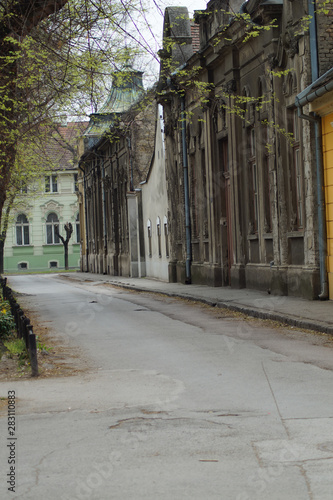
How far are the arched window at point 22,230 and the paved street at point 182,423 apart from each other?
208ft

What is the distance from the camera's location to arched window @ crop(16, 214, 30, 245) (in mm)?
74419

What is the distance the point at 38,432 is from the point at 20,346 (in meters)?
5.01

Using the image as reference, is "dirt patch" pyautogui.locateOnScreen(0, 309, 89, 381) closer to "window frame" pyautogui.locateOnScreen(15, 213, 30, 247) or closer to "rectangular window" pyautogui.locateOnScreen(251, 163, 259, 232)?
"rectangular window" pyautogui.locateOnScreen(251, 163, 259, 232)

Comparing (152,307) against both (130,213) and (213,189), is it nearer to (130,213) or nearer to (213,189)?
(213,189)

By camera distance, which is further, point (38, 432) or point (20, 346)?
point (20, 346)

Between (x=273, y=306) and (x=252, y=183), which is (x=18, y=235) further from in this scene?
(x=273, y=306)

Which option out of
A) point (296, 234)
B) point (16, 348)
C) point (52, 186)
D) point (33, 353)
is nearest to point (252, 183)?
point (296, 234)

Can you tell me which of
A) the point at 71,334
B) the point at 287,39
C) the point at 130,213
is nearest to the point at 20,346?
the point at 71,334

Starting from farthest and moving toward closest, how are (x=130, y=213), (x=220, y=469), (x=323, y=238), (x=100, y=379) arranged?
(x=130, y=213) → (x=323, y=238) → (x=100, y=379) → (x=220, y=469)

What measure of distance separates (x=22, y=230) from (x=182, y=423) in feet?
229

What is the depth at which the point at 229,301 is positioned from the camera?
17797 millimetres

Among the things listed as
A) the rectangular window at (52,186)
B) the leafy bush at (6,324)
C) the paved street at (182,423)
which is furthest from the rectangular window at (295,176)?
the rectangular window at (52,186)

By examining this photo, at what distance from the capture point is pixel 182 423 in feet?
20.6

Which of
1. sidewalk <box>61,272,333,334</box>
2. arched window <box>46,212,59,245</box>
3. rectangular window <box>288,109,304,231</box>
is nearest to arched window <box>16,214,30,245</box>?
arched window <box>46,212,59,245</box>
